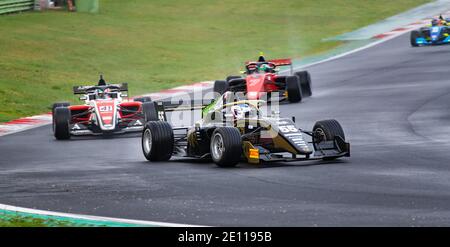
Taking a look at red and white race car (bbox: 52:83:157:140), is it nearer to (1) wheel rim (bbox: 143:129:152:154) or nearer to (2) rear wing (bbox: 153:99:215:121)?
(2) rear wing (bbox: 153:99:215:121)

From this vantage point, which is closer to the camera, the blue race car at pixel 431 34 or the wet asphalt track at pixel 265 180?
the wet asphalt track at pixel 265 180

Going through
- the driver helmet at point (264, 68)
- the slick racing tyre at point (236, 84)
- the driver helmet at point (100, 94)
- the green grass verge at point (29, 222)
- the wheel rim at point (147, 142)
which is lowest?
the green grass verge at point (29, 222)

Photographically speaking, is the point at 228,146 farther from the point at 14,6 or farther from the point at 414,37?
the point at 14,6

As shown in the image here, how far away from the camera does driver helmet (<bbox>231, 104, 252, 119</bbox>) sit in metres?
16.6

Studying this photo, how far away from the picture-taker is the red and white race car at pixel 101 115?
22.2 m

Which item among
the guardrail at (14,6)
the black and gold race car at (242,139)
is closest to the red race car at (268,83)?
the black and gold race car at (242,139)

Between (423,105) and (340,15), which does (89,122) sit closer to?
(423,105)

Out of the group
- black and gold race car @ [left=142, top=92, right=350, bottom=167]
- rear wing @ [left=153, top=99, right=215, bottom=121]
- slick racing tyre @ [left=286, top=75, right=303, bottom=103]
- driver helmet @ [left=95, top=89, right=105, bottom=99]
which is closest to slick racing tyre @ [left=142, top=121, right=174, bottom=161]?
black and gold race car @ [left=142, top=92, right=350, bottom=167]

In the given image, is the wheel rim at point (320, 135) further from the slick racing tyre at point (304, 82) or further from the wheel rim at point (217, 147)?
the slick racing tyre at point (304, 82)

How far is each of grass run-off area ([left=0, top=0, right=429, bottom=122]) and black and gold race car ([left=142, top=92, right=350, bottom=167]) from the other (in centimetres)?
1100

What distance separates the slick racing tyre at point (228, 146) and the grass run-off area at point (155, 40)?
12564 mm
